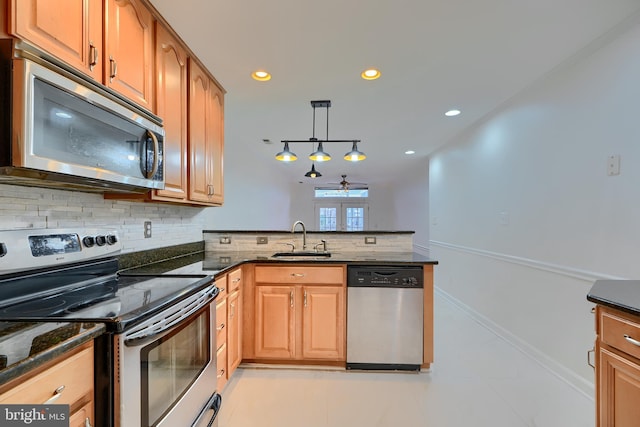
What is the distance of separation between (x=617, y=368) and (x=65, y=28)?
2531mm

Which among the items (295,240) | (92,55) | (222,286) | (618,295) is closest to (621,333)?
(618,295)

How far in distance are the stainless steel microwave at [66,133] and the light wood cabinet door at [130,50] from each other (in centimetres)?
15

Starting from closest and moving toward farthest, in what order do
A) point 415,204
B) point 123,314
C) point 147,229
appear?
point 123,314
point 147,229
point 415,204

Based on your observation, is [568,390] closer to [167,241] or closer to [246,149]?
[167,241]

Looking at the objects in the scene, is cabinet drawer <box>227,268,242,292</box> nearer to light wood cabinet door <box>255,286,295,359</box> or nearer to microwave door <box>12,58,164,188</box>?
light wood cabinet door <box>255,286,295,359</box>

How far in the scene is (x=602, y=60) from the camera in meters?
1.91

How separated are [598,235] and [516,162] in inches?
41.0

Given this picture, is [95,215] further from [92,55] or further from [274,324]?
[274,324]

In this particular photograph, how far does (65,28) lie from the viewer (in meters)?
1.12

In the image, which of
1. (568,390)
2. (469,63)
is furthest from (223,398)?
(469,63)

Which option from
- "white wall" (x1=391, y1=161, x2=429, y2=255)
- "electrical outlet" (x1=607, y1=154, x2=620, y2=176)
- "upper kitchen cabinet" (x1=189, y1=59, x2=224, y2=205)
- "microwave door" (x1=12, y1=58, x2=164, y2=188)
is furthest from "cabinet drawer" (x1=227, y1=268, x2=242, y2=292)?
"white wall" (x1=391, y1=161, x2=429, y2=255)

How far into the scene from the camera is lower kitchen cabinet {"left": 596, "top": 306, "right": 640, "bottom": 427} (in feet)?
3.40

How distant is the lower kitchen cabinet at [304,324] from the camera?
2324mm

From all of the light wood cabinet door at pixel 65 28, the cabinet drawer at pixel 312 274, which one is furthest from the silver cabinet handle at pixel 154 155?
the cabinet drawer at pixel 312 274
